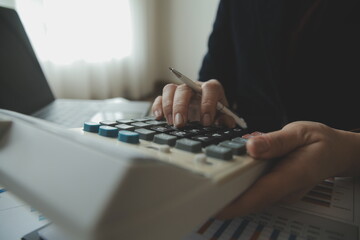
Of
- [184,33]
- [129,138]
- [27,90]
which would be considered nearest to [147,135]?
[129,138]

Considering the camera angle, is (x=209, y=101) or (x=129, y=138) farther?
(x=209, y=101)

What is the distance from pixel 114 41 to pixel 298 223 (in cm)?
148

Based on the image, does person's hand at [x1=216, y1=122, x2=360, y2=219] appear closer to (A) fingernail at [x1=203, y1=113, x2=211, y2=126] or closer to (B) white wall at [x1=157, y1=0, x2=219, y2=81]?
(A) fingernail at [x1=203, y1=113, x2=211, y2=126]

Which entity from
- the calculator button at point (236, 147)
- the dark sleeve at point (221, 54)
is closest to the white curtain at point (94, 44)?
the dark sleeve at point (221, 54)

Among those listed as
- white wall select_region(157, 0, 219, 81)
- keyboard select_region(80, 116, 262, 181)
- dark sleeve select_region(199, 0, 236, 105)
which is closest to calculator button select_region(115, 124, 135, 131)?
keyboard select_region(80, 116, 262, 181)

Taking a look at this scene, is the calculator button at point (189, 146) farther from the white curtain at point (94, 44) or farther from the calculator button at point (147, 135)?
the white curtain at point (94, 44)

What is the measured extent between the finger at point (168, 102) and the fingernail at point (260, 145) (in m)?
0.18

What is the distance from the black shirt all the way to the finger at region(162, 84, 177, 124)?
24cm

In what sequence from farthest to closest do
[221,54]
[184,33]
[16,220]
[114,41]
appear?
1. [184,33]
2. [114,41]
3. [221,54]
4. [16,220]

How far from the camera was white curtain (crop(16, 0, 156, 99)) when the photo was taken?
117cm

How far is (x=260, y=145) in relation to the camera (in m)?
0.26

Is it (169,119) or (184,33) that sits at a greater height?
(184,33)

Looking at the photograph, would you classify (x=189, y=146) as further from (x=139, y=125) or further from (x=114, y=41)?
(x=114, y=41)

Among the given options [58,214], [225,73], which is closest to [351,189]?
[58,214]
